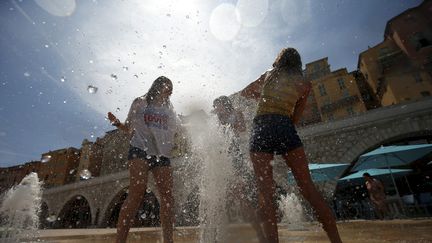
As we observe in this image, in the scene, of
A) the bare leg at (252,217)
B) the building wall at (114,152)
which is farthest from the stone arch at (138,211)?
the bare leg at (252,217)

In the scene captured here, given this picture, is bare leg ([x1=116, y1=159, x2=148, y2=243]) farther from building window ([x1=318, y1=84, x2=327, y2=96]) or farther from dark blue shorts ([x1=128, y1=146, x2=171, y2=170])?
building window ([x1=318, y1=84, x2=327, y2=96])

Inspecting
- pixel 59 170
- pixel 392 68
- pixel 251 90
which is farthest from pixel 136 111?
pixel 59 170

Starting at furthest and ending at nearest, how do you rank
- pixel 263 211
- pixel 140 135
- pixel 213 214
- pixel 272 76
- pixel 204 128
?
pixel 204 128 < pixel 213 214 < pixel 140 135 < pixel 272 76 < pixel 263 211

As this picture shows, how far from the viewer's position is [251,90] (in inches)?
101

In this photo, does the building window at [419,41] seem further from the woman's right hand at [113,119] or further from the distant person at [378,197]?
the woman's right hand at [113,119]

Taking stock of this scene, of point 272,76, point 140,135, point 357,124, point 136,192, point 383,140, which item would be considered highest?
point 357,124

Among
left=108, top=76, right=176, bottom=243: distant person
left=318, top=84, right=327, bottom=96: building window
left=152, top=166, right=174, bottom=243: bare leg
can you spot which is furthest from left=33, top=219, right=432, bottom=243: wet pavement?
left=318, top=84, right=327, bottom=96: building window

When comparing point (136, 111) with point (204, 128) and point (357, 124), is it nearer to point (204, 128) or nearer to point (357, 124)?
point (204, 128)

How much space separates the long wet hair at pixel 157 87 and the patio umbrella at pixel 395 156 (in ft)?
27.7

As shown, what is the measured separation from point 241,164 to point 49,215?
30.4 metres

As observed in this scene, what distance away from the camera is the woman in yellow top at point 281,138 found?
5.98 ft

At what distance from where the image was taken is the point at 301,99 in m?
2.27

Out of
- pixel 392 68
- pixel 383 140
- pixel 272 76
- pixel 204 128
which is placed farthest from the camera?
pixel 392 68

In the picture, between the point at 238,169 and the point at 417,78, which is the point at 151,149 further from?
the point at 417,78
